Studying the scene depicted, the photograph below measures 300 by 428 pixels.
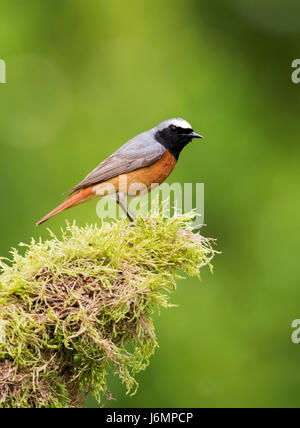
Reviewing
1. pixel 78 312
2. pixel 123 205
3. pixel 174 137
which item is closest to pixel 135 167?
pixel 123 205

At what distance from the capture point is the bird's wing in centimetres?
494

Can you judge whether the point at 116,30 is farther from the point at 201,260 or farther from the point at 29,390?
the point at 29,390

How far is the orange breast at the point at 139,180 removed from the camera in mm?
5032

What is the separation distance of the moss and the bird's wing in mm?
1455

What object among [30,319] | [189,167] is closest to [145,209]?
[30,319]

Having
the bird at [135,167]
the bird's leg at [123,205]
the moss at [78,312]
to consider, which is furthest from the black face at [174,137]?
the moss at [78,312]

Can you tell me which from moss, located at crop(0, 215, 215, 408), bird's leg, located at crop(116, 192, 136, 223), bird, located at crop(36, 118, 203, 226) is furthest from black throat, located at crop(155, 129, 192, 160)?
moss, located at crop(0, 215, 215, 408)

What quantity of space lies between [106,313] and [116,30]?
5.93 meters

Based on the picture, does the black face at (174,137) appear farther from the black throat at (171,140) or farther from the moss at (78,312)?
the moss at (78,312)

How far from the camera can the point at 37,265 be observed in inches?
126

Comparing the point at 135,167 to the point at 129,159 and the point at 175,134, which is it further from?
the point at 175,134

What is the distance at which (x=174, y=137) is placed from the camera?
17.1 ft

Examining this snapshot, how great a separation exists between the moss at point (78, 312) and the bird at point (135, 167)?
1.45 meters

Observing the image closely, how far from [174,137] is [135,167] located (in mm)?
427
